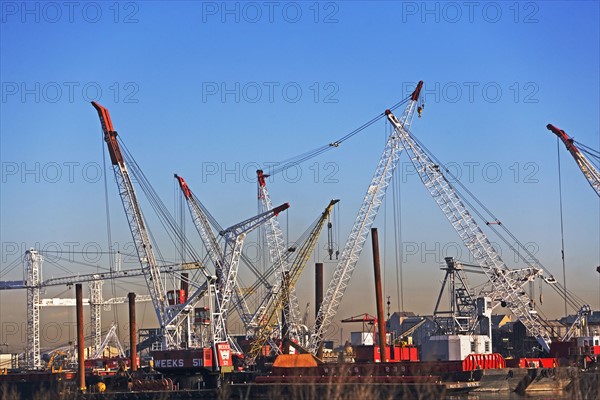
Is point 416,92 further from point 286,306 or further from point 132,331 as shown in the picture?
point 132,331

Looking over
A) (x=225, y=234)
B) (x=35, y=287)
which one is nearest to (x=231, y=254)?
(x=225, y=234)

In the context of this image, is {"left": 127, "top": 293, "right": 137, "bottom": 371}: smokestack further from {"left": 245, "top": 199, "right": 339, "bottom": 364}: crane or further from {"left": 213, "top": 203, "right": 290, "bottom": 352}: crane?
{"left": 245, "top": 199, "right": 339, "bottom": 364}: crane

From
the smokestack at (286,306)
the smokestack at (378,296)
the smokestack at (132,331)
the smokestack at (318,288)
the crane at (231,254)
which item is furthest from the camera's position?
the smokestack at (318,288)

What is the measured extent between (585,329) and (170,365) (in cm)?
5378

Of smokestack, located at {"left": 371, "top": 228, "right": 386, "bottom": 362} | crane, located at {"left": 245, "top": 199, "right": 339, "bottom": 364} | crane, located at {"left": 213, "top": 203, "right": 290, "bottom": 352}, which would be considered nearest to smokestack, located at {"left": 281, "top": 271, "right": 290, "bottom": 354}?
crane, located at {"left": 245, "top": 199, "right": 339, "bottom": 364}

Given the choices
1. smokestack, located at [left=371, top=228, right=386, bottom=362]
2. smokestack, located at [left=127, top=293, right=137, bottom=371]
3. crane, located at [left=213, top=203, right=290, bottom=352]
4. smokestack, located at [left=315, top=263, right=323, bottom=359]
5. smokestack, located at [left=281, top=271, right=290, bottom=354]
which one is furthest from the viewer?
smokestack, located at [left=315, top=263, right=323, bottom=359]

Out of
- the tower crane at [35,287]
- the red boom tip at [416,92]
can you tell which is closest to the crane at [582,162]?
the red boom tip at [416,92]

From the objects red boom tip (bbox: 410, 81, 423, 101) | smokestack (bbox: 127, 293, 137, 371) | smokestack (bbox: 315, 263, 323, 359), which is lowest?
smokestack (bbox: 127, 293, 137, 371)

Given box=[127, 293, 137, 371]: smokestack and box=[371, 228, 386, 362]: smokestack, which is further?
box=[127, 293, 137, 371]: smokestack

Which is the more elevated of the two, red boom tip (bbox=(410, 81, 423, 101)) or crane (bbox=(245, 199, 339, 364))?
red boom tip (bbox=(410, 81, 423, 101))

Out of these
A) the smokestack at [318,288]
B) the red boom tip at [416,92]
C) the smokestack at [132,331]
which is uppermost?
the red boom tip at [416,92]

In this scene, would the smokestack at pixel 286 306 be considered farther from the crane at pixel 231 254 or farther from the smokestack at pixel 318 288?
the crane at pixel 231 254

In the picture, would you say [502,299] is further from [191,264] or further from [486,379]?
[191,264]

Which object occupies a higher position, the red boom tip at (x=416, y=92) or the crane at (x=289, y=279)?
the red boom tip at (x=416, y=92)
